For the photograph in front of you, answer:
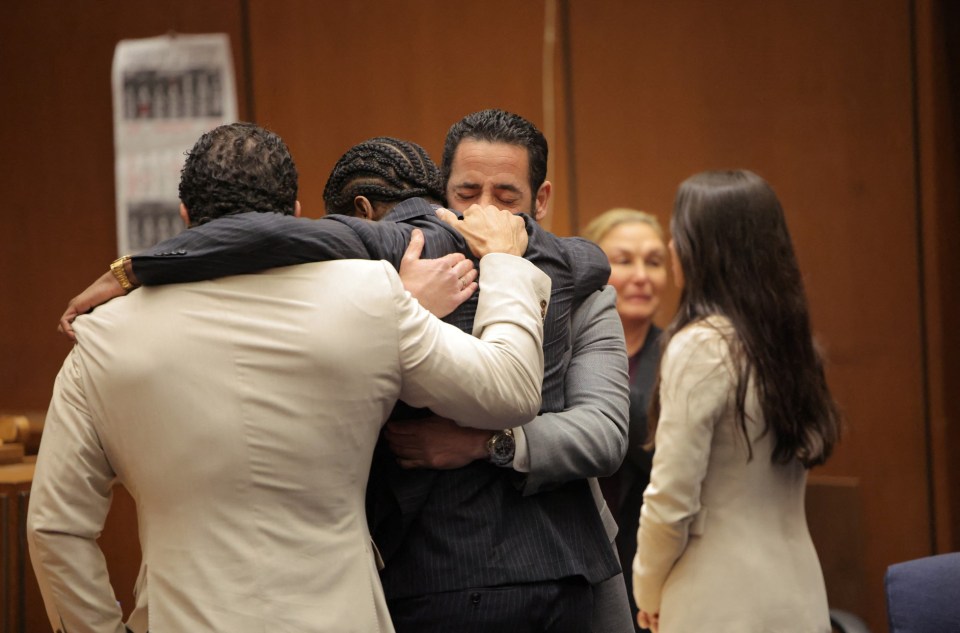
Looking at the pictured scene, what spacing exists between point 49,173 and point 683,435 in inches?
115

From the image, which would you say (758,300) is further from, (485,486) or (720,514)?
(485,486)

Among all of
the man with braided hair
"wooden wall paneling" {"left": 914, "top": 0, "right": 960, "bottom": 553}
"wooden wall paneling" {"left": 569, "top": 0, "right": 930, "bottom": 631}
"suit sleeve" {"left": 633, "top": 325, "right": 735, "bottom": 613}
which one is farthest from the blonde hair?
the man with braided hair

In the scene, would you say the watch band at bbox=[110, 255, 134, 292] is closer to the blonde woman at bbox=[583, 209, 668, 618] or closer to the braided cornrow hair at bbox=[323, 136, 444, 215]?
the braided cornrow hair at bbox=[323, 136, 444, 215]

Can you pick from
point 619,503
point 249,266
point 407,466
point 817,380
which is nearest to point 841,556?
point 619,503

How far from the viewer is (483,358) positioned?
154 cm

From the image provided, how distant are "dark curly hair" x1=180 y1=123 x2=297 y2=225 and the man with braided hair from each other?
115 millimetres

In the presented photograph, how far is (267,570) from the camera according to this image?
1.50 metres

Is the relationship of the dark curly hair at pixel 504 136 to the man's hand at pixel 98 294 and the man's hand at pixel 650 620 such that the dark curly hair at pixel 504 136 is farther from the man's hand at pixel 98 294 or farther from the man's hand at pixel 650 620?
the man's hand at pixel 650 620

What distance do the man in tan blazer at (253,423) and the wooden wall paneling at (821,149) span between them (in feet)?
8.54

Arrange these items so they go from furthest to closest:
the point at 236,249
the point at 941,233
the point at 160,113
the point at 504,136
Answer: the point at 160,113 < the point at 941,233 < the point at 504,136 < the point at 236,249

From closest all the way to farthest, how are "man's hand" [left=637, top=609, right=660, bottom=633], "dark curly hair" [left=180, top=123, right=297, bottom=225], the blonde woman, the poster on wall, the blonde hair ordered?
"dark curly hair" [left=180, top=123, right=297, bottom=225], "man's hand" [left=637, top=609, right=660, bottom=633], the blonde woman, the blonde hair, the poster on wall

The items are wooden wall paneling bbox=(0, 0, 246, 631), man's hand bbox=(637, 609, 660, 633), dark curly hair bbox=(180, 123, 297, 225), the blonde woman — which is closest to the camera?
dark curly hair bbox=(180, 123, 297, 225)

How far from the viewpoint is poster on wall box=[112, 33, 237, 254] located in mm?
4078

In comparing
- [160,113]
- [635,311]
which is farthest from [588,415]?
[160,113]
